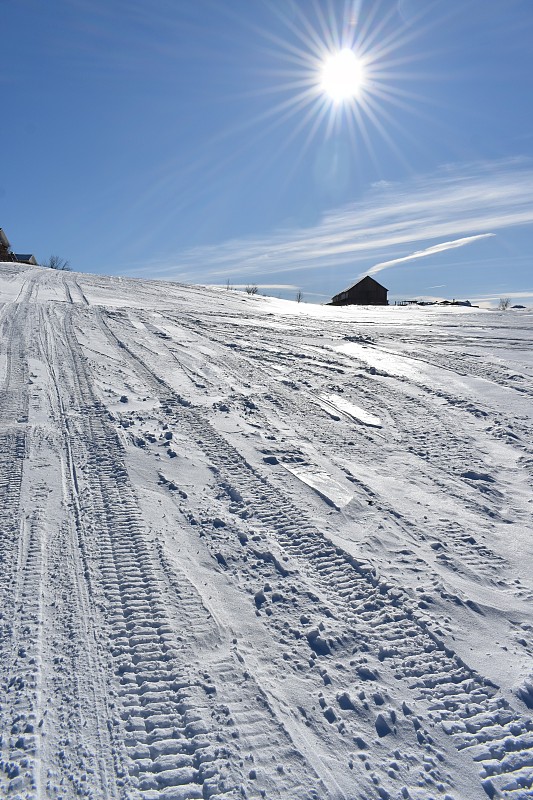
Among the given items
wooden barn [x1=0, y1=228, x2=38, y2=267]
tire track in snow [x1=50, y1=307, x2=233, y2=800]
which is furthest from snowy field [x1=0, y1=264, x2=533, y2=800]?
wooden barn [x1=0, y1=228, x2=38, y2=267]

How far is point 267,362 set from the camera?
7.89 m

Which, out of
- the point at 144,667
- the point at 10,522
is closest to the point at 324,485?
the point at 144,667

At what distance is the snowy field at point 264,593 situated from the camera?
1975 mm

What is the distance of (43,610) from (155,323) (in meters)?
8.65

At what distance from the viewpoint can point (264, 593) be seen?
9.34ft

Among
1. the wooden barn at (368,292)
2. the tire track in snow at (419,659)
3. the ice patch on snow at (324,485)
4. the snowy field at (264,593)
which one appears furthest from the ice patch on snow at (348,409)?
the wooden barn at (368,292)

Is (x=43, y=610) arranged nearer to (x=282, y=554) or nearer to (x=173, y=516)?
(x=173, y=516)

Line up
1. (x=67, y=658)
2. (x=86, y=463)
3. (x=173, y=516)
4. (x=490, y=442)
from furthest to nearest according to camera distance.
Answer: (x=490, y=442), (x=86, y=463), (x=173, y=516), (x=67, y=658)

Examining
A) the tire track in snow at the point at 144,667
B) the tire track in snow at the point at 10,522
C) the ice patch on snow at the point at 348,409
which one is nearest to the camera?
the tire track in snow at the point at 144,667

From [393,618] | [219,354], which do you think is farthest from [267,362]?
[393,618]

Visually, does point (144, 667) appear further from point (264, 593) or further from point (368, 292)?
point (368, 292)

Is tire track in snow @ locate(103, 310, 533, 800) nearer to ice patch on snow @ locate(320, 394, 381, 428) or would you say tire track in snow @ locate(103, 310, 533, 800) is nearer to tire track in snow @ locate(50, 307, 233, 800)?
tire track in snow @ locate(50, 307, 233, 800)

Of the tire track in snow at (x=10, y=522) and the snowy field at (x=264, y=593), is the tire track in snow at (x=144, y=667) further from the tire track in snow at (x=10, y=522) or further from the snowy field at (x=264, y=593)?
the tire track in snow at (x=10, y=522)

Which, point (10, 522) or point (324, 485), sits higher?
point (324, 485)
